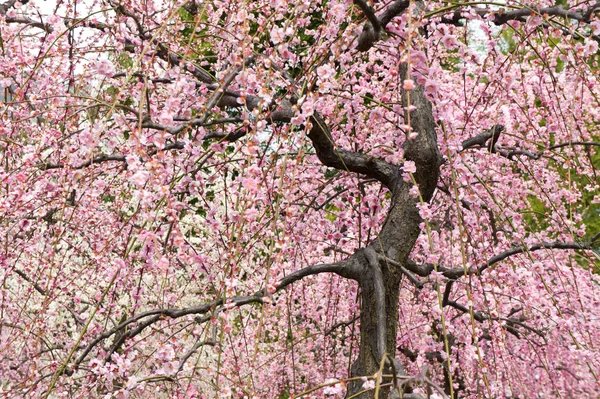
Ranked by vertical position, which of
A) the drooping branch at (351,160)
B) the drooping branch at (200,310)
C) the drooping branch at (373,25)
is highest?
the drooping branch at (373,25)

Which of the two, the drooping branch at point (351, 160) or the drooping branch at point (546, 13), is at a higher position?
the drooping branch at point (546, 13)

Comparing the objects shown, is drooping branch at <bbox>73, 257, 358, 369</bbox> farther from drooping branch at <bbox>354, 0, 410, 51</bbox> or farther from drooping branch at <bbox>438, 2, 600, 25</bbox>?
drooping branch at <bbox>438, 2, 600, 25</bbox>

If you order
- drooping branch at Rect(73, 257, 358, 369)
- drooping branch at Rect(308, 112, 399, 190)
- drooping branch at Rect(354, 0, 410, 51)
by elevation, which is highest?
drooping branch at Rect(354, 0, 410, 51)

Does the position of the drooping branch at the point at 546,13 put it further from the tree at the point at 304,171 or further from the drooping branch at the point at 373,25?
the drooping branch at the point at 373,25

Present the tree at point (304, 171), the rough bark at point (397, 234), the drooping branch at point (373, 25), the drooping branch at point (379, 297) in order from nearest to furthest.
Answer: the tree at point (304, 171) < the drooping branch at point (373, 25) < the drooping branch at point (379, 297) < the rough bark at point (397, 234)

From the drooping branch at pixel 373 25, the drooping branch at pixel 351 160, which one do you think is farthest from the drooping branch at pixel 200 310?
the drooping branch at pixel 373 25

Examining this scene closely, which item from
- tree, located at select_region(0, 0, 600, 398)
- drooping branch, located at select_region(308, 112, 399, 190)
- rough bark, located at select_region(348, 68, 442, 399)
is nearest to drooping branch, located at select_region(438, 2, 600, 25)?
tree, located at select_region(0, 0, 600, 398)

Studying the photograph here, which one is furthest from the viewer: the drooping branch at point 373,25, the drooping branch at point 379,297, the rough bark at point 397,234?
the rough bark at point 397,234

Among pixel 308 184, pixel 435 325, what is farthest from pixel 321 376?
pixel 308 184

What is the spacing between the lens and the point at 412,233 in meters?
2.80

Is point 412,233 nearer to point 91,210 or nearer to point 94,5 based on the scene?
point 91,210

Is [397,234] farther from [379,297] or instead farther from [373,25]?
[373,25]

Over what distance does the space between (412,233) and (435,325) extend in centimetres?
154

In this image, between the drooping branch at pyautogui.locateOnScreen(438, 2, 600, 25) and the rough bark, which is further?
the rough bark
